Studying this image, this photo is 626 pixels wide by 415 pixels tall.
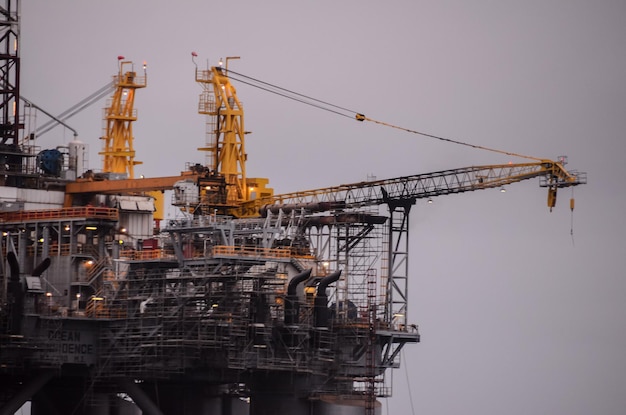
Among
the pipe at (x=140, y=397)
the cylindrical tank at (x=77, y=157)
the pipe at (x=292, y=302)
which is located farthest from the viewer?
the cylindrical tank at (x=77, y=157)

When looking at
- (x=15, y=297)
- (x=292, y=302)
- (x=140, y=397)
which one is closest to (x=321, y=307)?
(x=292, y=302)

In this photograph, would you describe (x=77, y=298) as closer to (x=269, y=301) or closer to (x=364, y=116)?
(x=269, y=301)

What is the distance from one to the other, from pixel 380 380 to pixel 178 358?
14696 mm

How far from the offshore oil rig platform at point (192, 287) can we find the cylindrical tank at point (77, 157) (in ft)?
0.44

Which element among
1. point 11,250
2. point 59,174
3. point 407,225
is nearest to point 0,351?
point 11,250

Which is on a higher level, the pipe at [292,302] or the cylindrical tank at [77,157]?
the cylindrical tank at [77,157]

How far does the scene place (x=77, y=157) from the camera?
437 ft

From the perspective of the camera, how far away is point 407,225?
13062cm

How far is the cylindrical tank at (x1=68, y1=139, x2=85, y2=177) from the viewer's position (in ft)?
435

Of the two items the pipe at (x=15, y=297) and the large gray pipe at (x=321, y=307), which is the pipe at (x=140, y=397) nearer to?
the pipe at (x=15, y=297)

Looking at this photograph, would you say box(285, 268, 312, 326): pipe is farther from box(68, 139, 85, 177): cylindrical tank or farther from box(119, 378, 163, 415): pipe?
box(68, 139, 85, 177): cylindrical tank

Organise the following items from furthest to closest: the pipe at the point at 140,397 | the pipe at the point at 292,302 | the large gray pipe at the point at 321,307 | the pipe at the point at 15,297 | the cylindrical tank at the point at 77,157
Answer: the cylindrical tank at the point at 77,157 → the large gray pipe at the point at 321,307 → the pipe at the point at 140,397 → the pipe at the point at 292,302 → the pipe at the point at 15,297

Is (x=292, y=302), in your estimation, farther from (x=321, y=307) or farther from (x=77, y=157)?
(x=77, y=157)

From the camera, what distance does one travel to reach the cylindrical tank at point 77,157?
132 meters
